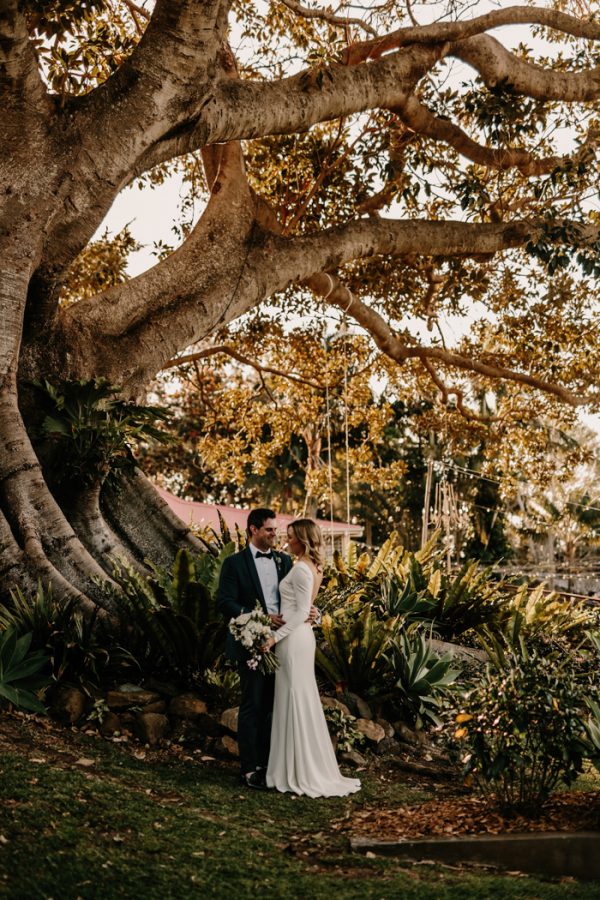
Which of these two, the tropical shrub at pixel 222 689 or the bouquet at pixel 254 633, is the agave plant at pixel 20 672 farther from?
the bouquet at pixel 254 633

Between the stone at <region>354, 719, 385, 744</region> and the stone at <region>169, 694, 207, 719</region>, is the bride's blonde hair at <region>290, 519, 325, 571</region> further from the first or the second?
the stone at <region>354, 719, 385, 744</region>

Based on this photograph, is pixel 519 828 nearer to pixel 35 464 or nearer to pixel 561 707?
pixel 561 707

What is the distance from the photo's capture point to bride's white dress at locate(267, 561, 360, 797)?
20.9ft

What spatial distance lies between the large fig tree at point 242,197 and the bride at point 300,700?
1.96 meters

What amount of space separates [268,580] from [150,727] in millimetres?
1416

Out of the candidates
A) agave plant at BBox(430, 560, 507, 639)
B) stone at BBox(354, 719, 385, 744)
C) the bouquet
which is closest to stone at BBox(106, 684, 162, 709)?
the bouquet

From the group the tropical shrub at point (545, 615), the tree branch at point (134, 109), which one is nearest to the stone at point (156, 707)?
the tropical shrub at point (545, 615)

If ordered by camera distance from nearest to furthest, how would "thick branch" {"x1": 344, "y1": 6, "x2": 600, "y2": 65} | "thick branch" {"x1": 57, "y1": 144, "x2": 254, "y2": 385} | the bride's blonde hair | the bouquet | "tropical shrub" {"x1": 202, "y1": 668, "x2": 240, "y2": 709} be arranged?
the bouquet
the bride's blonde hair
"tropical shrub" {"x1": 202, "y1": 668, "x2": 240, "y2": 709}
"thick branch" {"x1": 57, "y1": 144, "x2": 254, "y2": 385}
"thick branch" {"x1": 344, "y1": 6, "x2": 600, "y2": 65}

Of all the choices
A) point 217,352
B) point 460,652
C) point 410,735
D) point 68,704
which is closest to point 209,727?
point 68,704

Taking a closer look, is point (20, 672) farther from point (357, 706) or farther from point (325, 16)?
point (325, 16)

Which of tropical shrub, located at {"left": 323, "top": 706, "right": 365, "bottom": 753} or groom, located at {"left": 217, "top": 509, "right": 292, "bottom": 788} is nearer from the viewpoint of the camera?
groom, located at {"left": 217, "top": 509, "right": 292, "bottom": 788}

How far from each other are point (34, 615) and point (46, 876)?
3.43 meters

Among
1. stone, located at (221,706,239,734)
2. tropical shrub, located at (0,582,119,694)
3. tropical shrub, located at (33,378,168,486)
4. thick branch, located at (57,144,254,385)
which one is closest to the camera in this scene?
stone, located at (221,706,239,734)

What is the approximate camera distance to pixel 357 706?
7.94 meters
